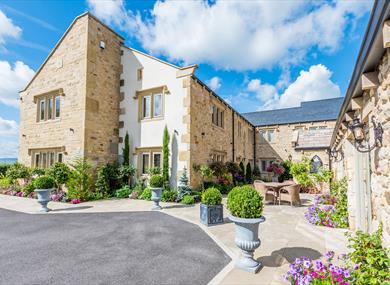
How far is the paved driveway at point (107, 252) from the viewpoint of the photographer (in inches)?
139

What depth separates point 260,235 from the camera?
5.48m

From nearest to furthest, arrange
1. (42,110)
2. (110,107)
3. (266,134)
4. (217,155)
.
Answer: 1. (110,107)
2. (42,110)
3. (217,155)
4. (266,134)

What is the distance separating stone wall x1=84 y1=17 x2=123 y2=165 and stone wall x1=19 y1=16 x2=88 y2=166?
1.02 feet

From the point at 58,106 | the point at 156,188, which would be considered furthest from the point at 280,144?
the point at 58,106

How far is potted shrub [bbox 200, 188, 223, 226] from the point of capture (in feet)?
21.0

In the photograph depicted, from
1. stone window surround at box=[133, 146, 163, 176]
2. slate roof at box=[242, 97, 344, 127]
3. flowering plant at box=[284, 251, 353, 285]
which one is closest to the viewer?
flowering plant at box=[284, 251, 353, 285]

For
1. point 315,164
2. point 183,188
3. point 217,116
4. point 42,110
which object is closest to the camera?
point 183,188

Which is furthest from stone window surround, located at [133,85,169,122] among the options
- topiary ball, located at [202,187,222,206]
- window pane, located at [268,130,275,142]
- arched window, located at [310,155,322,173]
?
window pane, located at [268,130,275,142]

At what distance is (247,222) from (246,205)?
0.95ft

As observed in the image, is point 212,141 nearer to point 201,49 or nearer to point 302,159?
point 201,49

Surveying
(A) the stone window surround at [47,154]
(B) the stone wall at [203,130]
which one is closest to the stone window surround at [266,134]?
(B) the stone wall at [203,130]

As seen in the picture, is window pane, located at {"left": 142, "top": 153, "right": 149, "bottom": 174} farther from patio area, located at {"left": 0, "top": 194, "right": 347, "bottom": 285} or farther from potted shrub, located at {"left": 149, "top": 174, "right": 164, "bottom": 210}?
potted shrub, located at {"left": 149, "top": 174, "right": 164, "bottom": 210}

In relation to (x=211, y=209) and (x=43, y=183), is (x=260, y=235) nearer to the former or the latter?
(x=211, y=209)

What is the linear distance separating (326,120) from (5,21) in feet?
79.2
